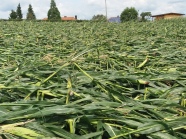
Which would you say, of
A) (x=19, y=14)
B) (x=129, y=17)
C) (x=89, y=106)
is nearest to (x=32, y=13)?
(x=19, y=14)

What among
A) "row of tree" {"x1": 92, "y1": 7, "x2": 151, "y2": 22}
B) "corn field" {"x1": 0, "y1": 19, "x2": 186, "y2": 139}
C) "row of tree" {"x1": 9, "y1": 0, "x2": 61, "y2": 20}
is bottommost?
"corn field" {"x1": 0, "y1": 19, "x2": 186, "y2": 139}

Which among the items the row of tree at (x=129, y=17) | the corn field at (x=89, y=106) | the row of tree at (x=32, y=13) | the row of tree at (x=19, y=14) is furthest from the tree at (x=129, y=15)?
the row of tree at (x=19, y=14)

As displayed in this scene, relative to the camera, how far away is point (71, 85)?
1.62 metres

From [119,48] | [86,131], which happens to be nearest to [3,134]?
[86,131]

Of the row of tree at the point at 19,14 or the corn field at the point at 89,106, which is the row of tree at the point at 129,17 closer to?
the corn field at the point at 89,106

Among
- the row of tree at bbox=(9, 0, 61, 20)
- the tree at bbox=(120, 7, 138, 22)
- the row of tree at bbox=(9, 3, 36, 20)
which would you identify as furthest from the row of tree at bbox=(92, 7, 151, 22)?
the row of tree at bbox=(9, 3, 36, 20)

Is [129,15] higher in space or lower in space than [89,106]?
higher

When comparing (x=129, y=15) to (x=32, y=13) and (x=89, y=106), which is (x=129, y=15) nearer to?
(x=89, y=106)

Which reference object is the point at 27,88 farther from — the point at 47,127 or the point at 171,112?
the point at 171,112

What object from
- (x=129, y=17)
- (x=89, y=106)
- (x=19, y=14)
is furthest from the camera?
(x=19, y=14)

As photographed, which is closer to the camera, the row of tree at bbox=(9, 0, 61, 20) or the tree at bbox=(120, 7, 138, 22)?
the tree at bbox=(120, 7, 138, 22)

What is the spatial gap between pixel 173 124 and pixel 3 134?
0.66 m

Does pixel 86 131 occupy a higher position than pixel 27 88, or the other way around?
pixel 27 88

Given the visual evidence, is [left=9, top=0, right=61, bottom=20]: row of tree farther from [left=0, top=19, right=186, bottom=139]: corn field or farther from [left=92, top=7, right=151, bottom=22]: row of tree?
[left=0, top=19, right=186, bottom=139]: corn field
